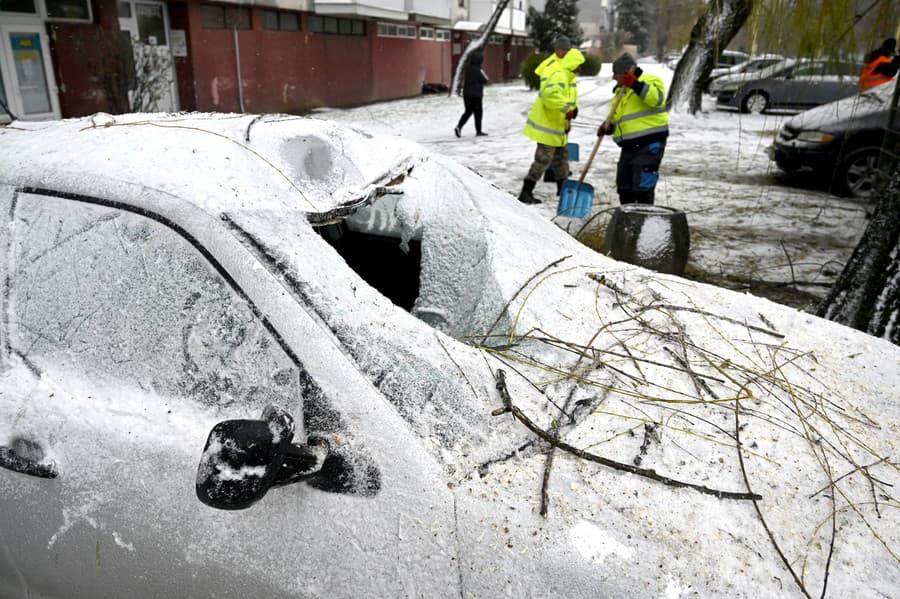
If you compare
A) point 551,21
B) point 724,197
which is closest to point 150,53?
point 724,197

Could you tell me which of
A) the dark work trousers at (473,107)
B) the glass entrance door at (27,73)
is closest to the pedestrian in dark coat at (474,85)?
the dark work trousers at (473,107)

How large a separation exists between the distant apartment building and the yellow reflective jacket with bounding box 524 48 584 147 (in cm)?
485

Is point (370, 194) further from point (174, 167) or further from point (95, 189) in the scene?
point (95, 189)

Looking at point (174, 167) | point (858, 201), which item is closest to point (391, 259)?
point (174, 167)

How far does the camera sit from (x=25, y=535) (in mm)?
1405

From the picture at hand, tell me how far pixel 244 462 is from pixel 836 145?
8.68 m

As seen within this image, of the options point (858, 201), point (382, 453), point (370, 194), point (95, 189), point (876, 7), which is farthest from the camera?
point (858, 201)

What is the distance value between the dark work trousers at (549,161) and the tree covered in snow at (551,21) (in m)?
29.1

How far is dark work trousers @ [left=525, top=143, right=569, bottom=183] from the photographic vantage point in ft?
22.0

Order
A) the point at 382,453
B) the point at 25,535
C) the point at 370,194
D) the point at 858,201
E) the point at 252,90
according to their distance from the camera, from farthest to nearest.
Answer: the point at 252,90
the point at 858,201
the point at 370,194
the point at 25,535
the point at 382,453

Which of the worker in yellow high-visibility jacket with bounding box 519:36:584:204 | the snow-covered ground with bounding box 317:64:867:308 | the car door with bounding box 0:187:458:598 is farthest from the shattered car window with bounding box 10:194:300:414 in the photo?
the worker in yellow high-visibility jacket with bounding box 519:36:584:204

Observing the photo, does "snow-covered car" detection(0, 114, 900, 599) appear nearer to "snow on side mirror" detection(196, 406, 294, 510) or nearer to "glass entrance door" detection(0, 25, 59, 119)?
"snow on side mirror" detection(196, 406, 294, 510)

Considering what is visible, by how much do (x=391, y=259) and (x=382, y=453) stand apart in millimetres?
1402

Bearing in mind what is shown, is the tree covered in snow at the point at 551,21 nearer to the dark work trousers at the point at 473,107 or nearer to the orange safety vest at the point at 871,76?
the dark work trousers at the point at 473,107
